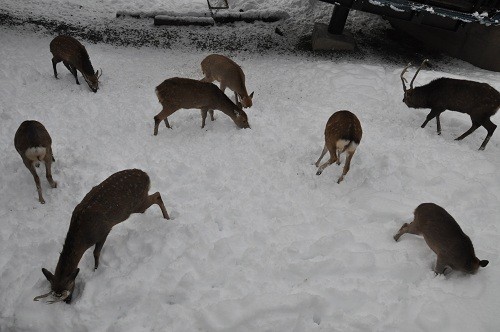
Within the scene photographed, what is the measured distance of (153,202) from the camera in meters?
4.64

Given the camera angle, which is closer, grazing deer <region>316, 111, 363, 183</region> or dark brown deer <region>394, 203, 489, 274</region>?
dark brown deer <region>394, 203, 489, 274</region>

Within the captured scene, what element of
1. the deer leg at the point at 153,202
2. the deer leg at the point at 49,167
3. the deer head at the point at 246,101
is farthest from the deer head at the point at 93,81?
the deer leg at the point at 153,202

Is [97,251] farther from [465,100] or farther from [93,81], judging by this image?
[465,100]

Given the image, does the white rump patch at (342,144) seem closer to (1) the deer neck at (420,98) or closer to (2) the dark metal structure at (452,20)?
(1) the deer neck at (420,98)

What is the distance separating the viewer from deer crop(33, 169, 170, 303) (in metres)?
3.75

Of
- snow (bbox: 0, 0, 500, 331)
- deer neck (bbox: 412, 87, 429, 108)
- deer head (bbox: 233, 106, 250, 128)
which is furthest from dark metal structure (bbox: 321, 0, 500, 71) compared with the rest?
deer head (bbox: 233, 106, 250, 128)

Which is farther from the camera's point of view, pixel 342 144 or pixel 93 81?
Result: pixel 93 81

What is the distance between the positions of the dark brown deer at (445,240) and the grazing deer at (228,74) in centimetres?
358

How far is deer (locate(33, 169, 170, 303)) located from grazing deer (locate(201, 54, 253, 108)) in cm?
286

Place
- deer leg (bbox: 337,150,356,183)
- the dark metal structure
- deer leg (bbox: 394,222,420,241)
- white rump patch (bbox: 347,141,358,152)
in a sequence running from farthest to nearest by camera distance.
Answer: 1. the dark metal structure
2. deer leg (bbox: 337,150,356,183)
3. white rump patch (bbox: 347,141,358,152)
4. deer leg (bbox: 394,222,420,241)

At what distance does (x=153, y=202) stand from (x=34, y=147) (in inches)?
65.2

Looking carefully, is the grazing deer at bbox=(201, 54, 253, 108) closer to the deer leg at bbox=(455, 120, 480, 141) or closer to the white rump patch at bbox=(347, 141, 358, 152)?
the white rump patch at bbox=(347, 141, 358, 152)

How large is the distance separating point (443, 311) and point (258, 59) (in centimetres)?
676

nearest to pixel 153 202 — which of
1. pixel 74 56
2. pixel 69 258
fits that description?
pixel 69 258
